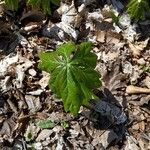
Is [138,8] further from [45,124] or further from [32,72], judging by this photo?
[45,124]

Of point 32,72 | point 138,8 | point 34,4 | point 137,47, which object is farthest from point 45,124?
point 138,8

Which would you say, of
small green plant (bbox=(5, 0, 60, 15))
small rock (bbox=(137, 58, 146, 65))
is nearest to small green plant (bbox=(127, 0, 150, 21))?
small rock (bbox=(137, 58, 146, 65))

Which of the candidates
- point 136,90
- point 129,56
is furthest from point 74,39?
point 136,90

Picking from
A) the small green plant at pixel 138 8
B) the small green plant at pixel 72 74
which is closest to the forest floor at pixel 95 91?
the small green plant at pixel 138 8

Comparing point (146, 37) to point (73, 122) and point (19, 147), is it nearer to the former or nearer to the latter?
point (73, 122)

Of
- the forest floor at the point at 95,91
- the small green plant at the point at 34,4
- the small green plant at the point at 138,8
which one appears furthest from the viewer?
the small green plant at the point at 138,8

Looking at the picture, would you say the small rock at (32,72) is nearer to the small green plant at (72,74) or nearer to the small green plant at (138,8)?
the small green plant at (72,74)

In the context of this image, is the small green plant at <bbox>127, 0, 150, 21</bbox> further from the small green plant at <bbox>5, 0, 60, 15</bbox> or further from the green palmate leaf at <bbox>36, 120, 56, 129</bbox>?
the green palmate leaf at <bbox>36, 120, 56, 129</bbox>
